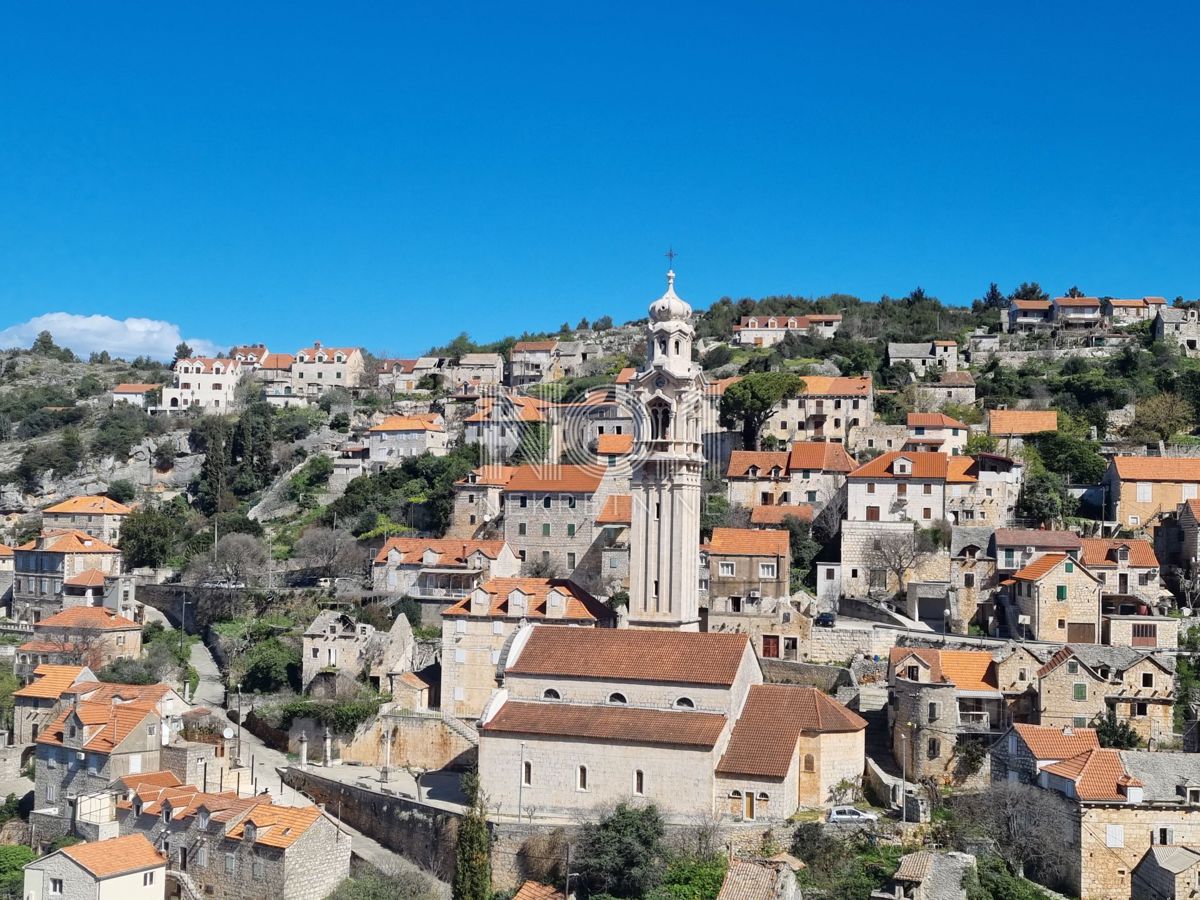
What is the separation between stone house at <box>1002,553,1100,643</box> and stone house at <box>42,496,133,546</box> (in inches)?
1950

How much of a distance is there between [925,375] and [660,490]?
43703mm

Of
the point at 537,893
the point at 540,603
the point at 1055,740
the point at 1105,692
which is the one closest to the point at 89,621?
the point at 540,603

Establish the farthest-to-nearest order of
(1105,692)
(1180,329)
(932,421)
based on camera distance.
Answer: (1180,329) → (932,421) → (1105,692)

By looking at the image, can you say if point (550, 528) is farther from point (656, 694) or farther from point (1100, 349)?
point (1100, 349)

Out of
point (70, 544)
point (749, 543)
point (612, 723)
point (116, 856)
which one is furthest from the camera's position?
point (70, 544)

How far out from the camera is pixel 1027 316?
335ft

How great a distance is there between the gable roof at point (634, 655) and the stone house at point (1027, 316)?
66.8 meters

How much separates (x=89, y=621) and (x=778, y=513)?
2948 cm

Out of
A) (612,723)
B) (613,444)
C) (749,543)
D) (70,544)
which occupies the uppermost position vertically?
(613,444)

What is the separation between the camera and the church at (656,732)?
37.0m

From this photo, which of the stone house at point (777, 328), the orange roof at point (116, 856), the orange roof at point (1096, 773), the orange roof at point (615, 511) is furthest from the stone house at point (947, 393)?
the orange roof at point (116, 856)

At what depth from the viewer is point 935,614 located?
51.6 metres

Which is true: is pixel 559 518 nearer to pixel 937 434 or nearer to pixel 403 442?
pixel 937 434

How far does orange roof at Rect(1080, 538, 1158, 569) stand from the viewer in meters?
49.3
